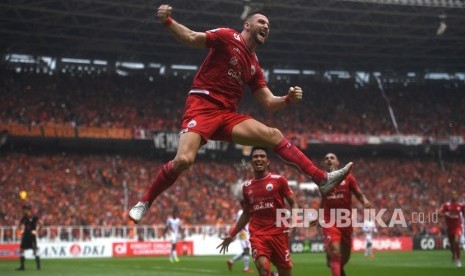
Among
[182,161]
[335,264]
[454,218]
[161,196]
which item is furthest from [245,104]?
[182,161]

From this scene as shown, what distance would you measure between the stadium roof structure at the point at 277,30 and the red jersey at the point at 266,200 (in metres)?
27.4

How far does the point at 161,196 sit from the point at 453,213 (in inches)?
816

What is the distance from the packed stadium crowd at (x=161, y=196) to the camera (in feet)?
131

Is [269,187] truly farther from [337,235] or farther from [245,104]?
[245,104]

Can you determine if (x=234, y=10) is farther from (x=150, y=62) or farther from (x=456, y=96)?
(x=456, y=96)

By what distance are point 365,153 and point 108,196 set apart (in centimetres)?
2202

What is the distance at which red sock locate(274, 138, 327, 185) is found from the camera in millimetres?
9234

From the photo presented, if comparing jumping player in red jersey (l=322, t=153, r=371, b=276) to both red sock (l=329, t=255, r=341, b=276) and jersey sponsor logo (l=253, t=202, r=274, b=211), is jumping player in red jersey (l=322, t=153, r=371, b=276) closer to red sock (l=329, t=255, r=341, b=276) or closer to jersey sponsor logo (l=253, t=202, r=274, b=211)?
red sock (l=329, t=255, r=341, b=276)

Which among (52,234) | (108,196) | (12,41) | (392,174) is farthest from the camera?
(392,174)

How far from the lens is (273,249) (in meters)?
12.1

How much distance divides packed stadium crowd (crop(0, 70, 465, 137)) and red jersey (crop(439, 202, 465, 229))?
85.8 feet

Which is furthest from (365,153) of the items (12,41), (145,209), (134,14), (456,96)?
(145,209)

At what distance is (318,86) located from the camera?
2314 inches

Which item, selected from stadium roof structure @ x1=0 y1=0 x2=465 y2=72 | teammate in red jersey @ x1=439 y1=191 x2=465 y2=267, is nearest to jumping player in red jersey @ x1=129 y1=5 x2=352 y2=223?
teammate in red jersey @ x1=439 y1=191 x2=465 y2=267
